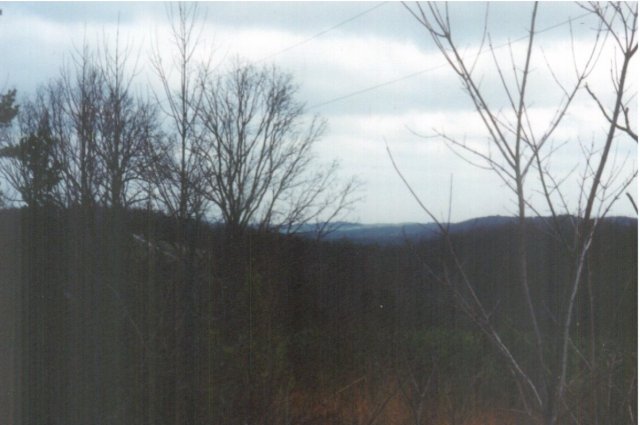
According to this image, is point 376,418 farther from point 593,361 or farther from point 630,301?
point 593,361

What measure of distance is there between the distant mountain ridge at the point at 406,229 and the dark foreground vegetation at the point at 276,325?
0.05 metres

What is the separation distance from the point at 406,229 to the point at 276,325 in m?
1.42

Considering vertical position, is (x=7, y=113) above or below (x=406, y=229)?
above

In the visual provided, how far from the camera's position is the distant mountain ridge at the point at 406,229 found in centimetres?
289

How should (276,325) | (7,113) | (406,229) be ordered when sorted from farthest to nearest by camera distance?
1. (7,113)
2. (276,325)
3. (406,229)

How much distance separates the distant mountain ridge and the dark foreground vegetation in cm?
5

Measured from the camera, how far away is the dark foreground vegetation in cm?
300

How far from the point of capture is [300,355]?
4430mm

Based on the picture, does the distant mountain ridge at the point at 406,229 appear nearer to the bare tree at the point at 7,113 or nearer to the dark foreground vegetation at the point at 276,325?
the dark foreground vegetation at the point at 276,325

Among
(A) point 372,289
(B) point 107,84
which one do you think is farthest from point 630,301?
(B) point 107,84

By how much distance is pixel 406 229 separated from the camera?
3.29 meters

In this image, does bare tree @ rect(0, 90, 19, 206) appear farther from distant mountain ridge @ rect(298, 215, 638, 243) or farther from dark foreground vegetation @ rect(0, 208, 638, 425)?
distant mountain ridge @ rect(298, 215, 638, 243)

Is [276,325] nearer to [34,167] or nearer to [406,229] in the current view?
[406,229]

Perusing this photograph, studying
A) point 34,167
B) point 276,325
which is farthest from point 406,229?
point 34,167
